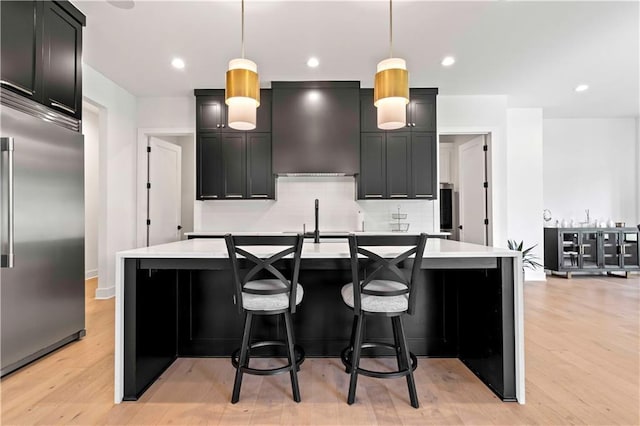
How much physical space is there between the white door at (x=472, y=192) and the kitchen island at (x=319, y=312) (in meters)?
2.84

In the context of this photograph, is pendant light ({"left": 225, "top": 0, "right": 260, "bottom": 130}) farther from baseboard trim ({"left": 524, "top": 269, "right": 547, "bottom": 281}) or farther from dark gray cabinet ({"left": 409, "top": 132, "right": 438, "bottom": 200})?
baseboard trim ({"left": 524, "top": 269, "right": 547, "bottom": 281})

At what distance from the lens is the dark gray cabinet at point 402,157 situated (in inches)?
177

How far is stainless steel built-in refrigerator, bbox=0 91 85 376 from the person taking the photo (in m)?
2.14

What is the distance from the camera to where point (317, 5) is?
8.93 feet

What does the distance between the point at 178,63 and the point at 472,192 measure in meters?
4.43

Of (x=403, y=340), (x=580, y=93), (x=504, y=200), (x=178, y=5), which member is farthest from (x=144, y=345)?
(x=580, y=93)

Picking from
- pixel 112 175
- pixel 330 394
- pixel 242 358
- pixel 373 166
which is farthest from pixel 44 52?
pixel 373 166

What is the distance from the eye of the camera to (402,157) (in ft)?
14.9

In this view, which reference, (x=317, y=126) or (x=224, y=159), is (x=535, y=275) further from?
(x=224, y=159)

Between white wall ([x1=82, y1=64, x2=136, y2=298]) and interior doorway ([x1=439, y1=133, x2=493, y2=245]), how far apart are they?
192 inches

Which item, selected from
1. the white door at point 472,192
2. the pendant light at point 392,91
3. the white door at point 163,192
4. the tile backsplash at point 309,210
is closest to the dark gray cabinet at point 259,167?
the tile backsplash at point 309,210

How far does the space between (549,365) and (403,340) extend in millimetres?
1317

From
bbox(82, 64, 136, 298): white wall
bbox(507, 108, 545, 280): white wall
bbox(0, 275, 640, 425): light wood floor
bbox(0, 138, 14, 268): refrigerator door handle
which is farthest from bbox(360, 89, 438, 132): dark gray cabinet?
bbox(0, 138, 14, 268): refrigerator door handle

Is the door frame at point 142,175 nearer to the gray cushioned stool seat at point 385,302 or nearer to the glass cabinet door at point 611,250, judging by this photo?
the gray cushioned stool seat at point 385,302
